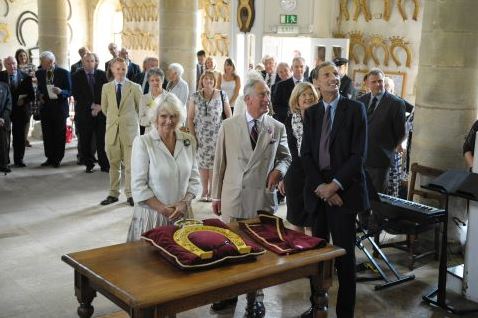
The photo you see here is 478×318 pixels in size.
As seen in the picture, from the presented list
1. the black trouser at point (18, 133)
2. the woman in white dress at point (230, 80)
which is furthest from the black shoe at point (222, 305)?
the black trouser at point (18, 133)

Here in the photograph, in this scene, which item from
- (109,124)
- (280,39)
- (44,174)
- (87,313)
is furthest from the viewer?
(280,39)

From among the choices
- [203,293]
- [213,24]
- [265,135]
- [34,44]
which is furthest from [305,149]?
[34,44]

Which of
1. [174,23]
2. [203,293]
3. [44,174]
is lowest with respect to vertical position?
[44,174]

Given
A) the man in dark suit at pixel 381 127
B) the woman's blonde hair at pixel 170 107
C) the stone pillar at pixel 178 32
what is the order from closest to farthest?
the woman's blonde hair at pixel 170 107 → the man in dark suit at pixel 381 127 → the stone pillar at pixel 178 32

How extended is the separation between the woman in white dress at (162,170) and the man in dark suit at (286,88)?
13.4ft

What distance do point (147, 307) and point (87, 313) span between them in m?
0.70

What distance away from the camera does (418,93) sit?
21.7 feet

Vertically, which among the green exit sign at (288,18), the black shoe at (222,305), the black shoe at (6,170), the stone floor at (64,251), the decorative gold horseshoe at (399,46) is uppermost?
the green exit sign at (288,18)

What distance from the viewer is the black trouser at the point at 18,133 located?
32.2 ft

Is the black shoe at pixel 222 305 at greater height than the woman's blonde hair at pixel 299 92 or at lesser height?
lesser

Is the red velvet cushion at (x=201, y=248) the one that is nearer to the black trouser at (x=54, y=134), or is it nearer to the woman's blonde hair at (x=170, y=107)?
the woman's blonde hair at (x=170, y=107)

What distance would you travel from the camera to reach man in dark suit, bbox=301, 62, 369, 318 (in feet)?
13.6

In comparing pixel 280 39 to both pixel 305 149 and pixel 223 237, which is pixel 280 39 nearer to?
pixel 305 149

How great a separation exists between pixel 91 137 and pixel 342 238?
622 cm
